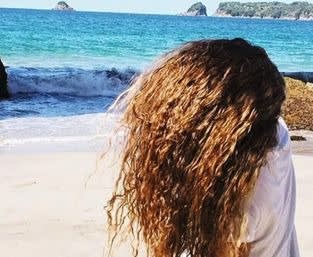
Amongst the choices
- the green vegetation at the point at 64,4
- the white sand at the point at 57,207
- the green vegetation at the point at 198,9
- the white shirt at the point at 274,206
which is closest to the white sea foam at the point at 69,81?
the white sand at the point at 57,207

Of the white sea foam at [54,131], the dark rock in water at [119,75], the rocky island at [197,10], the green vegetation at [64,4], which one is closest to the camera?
the white sea foam at [54,131]

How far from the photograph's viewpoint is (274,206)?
1.45 m

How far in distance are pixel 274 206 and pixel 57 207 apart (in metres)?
4.29

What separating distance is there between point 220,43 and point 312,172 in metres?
6.15

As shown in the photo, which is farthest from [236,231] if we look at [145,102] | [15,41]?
[15,41]

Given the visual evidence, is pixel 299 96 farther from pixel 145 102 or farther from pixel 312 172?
pixel 145 102

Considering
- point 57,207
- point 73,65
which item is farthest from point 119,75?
point 57,207

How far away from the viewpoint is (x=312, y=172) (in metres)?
7.43

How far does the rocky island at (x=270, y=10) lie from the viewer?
136000 millimetres

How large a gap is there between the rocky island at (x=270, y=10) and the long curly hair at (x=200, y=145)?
451 ft

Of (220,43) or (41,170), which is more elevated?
(220,43)

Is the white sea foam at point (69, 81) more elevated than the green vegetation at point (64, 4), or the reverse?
the white sea foam at point (69, 81)

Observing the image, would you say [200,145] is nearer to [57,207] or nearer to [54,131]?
[57,207]

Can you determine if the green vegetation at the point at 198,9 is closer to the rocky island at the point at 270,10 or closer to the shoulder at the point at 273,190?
the rocky island at the point at 270,10
